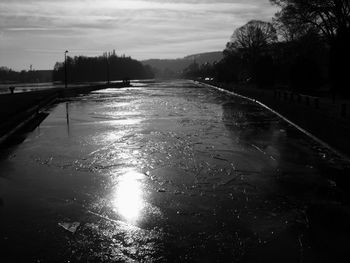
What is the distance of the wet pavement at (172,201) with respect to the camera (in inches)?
251

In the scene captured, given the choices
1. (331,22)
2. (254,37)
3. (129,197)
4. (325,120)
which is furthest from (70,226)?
(254,37)

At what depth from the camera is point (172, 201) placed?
8.79 metres

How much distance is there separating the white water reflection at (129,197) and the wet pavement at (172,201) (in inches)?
0.9

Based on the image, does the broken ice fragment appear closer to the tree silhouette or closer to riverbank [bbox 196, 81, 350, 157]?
riverbank [bbox 196, 81, 350, 157]

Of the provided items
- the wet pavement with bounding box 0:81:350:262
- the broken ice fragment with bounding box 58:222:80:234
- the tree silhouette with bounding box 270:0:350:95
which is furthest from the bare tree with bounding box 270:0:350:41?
the broken ice fragment with bounding box 58:222:80:234

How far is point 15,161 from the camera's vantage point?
1324 centimetres

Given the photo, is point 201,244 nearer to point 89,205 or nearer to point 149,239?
point 149,239

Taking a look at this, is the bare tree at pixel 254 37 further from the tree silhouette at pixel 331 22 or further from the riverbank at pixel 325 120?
the riverbank at pixel 325 120

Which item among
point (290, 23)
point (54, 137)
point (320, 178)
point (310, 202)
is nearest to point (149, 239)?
point (310, 202)

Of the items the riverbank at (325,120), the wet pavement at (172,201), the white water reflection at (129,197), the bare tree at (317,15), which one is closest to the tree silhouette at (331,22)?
the bare tree at (317,15)

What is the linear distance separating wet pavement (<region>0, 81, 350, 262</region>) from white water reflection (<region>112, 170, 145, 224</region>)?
0.02 m

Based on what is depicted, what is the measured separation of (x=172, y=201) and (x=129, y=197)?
1.02 metres

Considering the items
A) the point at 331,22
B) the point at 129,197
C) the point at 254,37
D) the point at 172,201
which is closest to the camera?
the point at 172,201

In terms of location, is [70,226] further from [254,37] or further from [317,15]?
[254,37]
